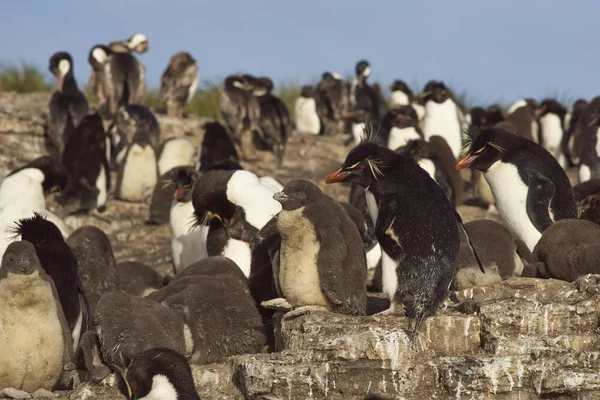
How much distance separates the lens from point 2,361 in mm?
A: 6715

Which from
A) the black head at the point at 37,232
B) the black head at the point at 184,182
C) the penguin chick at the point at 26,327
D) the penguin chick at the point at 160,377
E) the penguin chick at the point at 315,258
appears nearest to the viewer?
the penguin chick at the point at 160,377

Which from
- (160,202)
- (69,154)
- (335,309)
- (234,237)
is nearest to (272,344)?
(335,309)

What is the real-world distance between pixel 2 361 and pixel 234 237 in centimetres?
324

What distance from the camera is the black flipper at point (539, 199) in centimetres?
977

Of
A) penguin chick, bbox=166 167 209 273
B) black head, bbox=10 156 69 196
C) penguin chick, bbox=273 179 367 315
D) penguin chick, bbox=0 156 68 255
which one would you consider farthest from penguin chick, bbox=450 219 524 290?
black head, bbox=10 156 69 196

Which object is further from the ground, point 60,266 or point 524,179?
point 524,179

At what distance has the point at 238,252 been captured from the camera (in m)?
9.65

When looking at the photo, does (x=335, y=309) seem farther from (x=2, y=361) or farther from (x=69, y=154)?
(x=69, y=154)

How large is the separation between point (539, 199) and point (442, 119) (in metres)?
7.89

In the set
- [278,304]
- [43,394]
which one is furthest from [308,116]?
[43,394]

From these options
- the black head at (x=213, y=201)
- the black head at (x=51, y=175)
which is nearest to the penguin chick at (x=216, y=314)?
the black head at (x=213, y=201)

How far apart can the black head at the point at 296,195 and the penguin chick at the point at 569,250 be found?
2.18 metres

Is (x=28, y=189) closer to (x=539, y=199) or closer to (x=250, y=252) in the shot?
(x=250, y=252)

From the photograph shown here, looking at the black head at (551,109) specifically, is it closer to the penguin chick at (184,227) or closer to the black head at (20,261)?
the penguin chick at (184,227)
